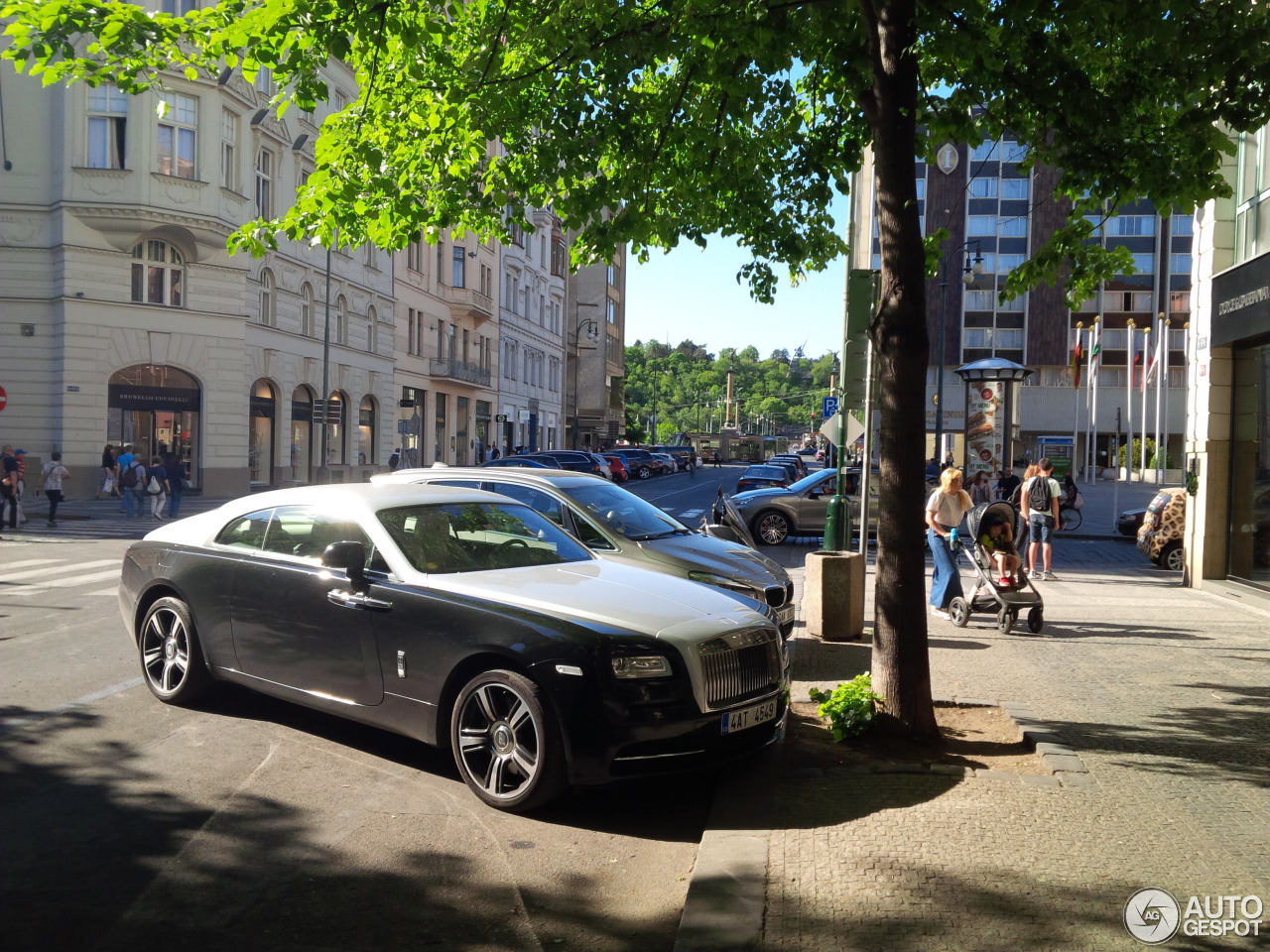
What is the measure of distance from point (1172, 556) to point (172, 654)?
16394 millimetres

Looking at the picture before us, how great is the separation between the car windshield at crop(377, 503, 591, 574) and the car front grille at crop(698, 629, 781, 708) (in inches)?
55.4

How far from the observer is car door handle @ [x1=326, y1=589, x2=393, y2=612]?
596 cm

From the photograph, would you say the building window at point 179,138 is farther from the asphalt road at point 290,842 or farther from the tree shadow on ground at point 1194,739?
the tree shadow on ground at point 1194,739

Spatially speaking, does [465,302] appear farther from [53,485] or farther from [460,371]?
[53,485]

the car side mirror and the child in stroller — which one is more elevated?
the car side mirror

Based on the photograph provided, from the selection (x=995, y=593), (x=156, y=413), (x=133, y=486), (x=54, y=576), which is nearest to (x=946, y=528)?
(x=995, y=593)

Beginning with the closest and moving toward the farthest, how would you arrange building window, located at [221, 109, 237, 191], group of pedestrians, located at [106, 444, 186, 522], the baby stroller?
the baby stroller → group of pedestrians, located at [106, 444, 186, 522] → building window, located at [221, 109, 237, 191]

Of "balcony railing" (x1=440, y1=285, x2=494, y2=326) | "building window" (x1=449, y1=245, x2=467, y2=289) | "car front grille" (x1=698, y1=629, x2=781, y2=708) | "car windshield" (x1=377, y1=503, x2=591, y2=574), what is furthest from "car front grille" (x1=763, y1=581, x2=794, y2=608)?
"building window" (x1=449, y1=245, x2=467, y2=289)

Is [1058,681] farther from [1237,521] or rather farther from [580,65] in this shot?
[1237,521]

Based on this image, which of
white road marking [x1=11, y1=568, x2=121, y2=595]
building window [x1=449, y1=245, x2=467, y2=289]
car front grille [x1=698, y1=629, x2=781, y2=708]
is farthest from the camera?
building window [x1=449, y1=245, x2=467, y2=289]

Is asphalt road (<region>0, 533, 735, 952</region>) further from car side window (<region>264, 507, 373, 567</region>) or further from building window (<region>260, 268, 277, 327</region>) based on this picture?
building window (<region>260, 268, 277, 327</region>)

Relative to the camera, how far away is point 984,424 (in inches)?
1101

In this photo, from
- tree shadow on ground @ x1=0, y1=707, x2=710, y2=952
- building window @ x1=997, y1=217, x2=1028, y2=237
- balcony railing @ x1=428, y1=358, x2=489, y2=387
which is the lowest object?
tree shadow on ground @ x1=0, y1=707, x2=710, y2=952

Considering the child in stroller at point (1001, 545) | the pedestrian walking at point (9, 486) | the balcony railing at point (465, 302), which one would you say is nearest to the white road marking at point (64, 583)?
the pedestrian walking at point (9, 486)
